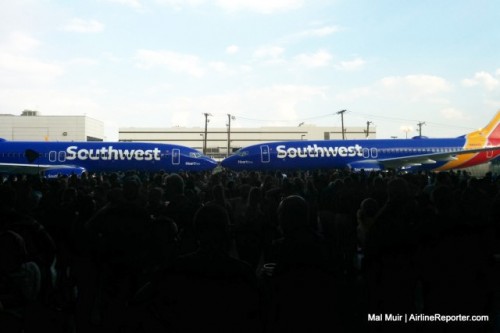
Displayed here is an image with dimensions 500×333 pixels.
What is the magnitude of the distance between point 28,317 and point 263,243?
2996 millimetres

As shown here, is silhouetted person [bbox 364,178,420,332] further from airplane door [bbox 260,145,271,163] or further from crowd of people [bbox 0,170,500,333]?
airplane door [bbox 260,145,271,163]

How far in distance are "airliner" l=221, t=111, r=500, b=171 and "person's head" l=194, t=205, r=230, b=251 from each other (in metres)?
30.2

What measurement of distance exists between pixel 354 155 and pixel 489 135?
43.7 feet

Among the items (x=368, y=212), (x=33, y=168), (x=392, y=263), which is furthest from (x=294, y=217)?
(x=33, y=168)

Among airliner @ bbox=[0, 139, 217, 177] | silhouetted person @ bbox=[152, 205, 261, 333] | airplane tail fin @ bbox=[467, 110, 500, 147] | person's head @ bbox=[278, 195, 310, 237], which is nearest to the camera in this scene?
silhouetted person @ bbox=[152, 205, 261, 333]

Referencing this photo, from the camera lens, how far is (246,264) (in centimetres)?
275

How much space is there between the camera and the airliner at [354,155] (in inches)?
1304

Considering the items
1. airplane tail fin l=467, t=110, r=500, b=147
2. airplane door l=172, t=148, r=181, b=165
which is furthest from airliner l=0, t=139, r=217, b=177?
airplane tail fin l=467, t=110, r=500, b=147

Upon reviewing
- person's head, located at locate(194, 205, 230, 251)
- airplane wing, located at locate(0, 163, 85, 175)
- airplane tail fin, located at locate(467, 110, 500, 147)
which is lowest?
person's head, located at locate(194, 205, 230, 251)

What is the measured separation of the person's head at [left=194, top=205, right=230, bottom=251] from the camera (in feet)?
8.94

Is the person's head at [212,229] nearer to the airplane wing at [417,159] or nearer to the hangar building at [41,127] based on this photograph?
the airplane wing at [417,159]

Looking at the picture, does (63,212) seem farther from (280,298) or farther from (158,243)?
(280,298)

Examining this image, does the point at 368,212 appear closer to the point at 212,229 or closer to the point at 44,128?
the point at 212,229

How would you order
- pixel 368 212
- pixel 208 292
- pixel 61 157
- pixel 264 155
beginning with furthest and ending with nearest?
pixel 264 155 < pixel 61 157 < pixel 368 212 < pixel 208 292
